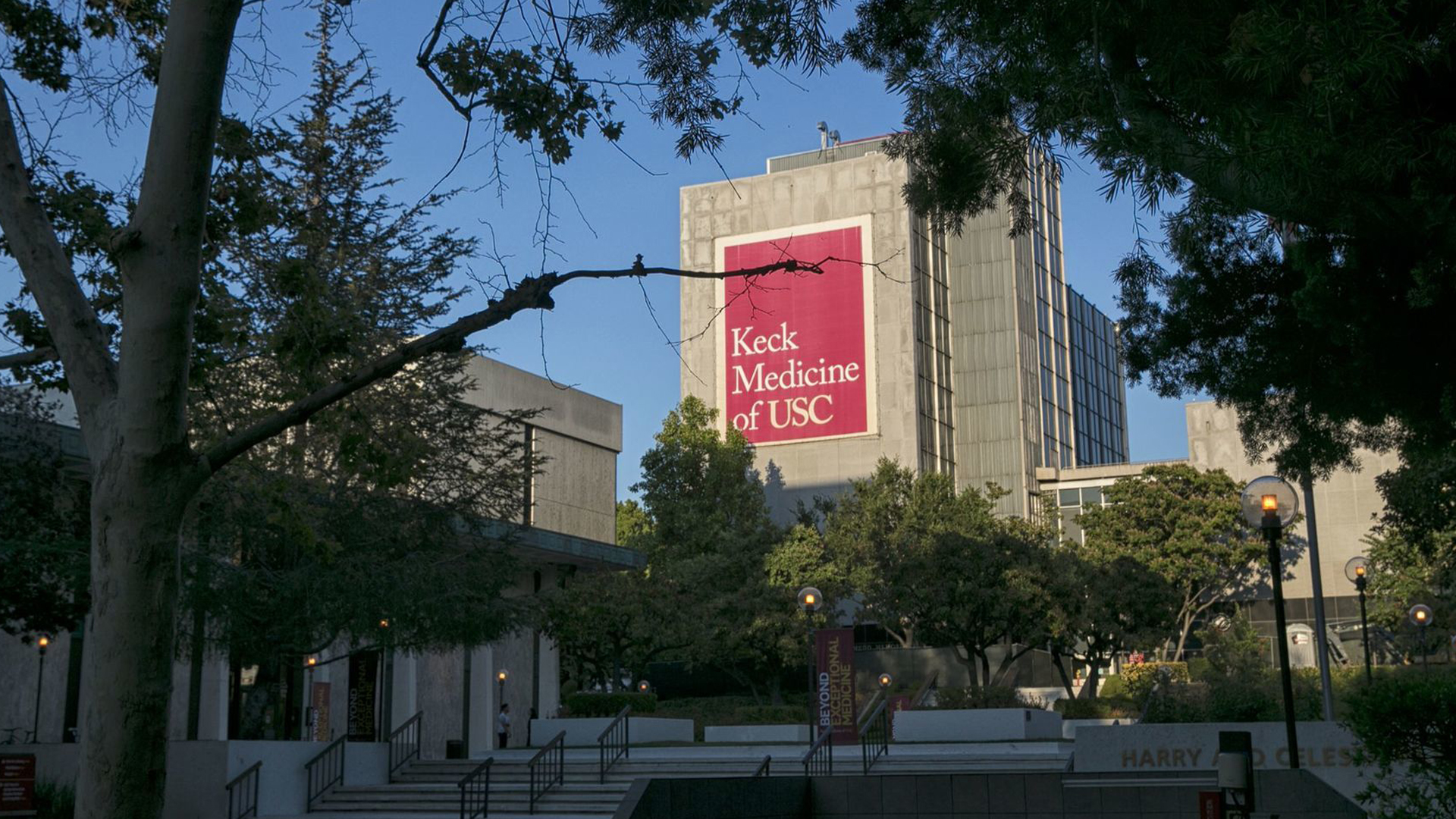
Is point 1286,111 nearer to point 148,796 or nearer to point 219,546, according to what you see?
point 148,796

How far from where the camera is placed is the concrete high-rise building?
81875mm

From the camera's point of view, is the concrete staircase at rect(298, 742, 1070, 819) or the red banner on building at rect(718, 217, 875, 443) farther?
the red banner on building at rect(718, 217, 875, 443)

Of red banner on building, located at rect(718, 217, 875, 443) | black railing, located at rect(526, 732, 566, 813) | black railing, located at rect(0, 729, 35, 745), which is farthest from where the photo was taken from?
red banner on building, located at rect(718, 217, 875, 443)

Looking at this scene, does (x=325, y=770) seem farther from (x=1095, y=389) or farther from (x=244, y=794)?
(x=1095, y=389)

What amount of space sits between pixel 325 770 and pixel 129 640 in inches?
874

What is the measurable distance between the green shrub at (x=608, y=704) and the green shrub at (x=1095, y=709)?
12903 millimetres

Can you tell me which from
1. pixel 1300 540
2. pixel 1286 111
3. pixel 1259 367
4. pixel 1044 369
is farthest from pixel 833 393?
pixel 1286 111

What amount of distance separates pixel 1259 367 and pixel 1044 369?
84.8 metres

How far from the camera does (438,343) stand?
6.93 m

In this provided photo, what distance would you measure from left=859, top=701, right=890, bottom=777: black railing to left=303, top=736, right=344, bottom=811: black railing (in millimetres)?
10208

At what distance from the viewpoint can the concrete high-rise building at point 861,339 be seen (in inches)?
3223

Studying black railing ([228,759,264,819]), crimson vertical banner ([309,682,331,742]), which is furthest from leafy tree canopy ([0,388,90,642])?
crimson vertical banner ([309,682,331,742])

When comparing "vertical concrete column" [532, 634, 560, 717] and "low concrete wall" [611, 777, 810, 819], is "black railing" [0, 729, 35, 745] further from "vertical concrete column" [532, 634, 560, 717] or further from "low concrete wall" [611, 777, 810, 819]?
"vertical concrete column" [532, 634, 560, 717]

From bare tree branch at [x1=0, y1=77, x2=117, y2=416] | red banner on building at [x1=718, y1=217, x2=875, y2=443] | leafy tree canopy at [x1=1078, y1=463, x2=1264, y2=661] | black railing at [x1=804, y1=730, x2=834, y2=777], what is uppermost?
red banner on building at [x1=718, y1=217, x2=875, y2=443]
